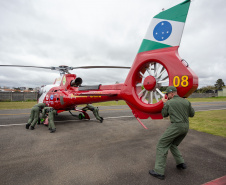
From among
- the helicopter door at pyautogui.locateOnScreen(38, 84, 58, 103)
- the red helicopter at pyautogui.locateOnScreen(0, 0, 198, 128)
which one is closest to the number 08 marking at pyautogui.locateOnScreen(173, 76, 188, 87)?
the red helicopter at pyautogui.locateOnScreen(0, 0, 198, 128)

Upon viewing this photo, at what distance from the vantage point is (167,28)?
377cm

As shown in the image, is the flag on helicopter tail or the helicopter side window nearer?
the flag on helicopter tail

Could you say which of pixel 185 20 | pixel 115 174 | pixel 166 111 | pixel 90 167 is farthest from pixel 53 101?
pixel 185 20

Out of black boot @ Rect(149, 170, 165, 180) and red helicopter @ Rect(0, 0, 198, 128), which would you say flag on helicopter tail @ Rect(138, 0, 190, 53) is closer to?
red helicopter @ Rect(0, 0, 198, 128)

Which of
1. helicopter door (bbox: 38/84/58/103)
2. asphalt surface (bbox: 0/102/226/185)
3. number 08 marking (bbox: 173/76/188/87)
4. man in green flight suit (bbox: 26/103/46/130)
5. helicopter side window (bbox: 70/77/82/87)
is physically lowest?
asphalt surface (bbox: 0/102/226/185)

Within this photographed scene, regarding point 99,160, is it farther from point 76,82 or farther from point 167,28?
point 76,82

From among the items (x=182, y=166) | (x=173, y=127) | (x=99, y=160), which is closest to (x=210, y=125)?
(x=182, y=166)

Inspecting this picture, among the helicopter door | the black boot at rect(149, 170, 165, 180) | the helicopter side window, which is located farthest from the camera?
the helicopter door

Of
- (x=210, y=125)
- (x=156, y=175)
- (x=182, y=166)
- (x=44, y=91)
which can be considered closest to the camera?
(x=156, y=175)

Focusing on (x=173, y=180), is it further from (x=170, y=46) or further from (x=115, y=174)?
(x=170, y=46)

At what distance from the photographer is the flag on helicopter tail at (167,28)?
358cm

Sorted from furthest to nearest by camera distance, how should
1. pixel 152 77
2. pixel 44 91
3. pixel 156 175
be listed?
pixel 44 91 < pixel 152 77 < pixel 156 175

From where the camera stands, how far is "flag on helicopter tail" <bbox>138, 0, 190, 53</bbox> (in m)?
3.58

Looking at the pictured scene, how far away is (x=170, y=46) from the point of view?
3707 mm
